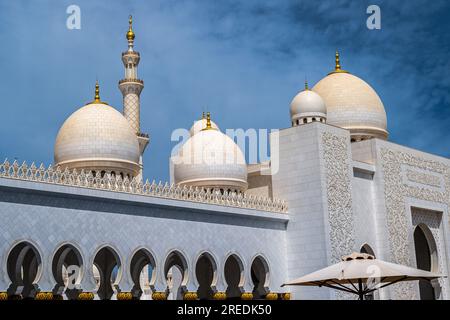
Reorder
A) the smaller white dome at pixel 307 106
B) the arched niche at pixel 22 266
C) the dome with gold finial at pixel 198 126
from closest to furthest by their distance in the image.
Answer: the arched niche at pixel 22 266 < the smaller white dome at pixel 307 106 < the dome with gold finial at pixel 198 126

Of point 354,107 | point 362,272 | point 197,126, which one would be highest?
point 197,126

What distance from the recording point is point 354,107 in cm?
1906

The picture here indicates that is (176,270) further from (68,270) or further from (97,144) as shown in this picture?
(97,144)

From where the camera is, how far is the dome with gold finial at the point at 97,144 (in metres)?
15.1

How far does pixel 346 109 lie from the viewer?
748 inches

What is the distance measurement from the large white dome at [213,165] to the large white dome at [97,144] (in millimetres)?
1490

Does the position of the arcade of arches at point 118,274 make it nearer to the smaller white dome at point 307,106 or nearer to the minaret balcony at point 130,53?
the smaller white dome at point 307,106

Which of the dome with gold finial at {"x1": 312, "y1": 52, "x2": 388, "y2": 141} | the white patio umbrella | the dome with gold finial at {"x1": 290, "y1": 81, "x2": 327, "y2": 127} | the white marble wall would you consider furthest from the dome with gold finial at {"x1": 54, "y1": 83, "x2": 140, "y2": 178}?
the white patio umbrella

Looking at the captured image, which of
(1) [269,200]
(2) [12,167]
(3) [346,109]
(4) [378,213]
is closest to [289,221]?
(1) [269,200]

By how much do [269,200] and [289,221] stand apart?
0.79 meters

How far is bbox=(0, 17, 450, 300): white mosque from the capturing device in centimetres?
1166

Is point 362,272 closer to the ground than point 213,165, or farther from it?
closer to the ground

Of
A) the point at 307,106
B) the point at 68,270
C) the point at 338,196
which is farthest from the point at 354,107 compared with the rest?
the point at 68,270

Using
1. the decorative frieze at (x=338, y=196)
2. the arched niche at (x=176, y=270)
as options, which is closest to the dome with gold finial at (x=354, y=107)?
the decorative frieze at (x=338, y=196)
